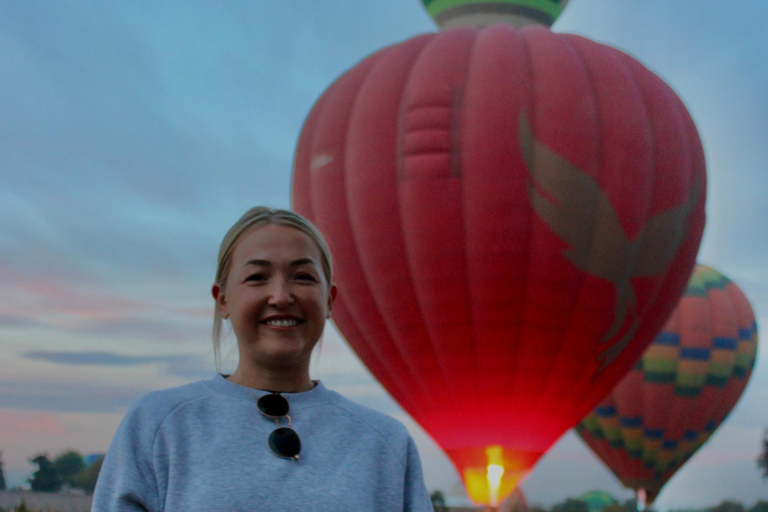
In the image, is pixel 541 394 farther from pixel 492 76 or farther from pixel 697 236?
pixel 492 76

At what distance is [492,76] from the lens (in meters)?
12.0

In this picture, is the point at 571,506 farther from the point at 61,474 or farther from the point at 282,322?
the point at 282,322

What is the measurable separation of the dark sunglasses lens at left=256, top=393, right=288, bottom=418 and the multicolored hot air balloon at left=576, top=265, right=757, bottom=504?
20195 mm

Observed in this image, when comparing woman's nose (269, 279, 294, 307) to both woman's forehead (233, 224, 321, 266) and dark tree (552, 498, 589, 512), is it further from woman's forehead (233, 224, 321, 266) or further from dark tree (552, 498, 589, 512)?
dark tree (552, 498, 589, 512)

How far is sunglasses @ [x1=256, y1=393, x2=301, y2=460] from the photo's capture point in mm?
1558

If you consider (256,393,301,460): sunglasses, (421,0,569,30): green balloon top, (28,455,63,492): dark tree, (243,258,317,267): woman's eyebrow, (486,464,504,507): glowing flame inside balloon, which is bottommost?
(256,393,301,460): sunglasses

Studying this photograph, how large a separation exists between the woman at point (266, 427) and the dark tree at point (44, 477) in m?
23.7

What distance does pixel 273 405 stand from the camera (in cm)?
161

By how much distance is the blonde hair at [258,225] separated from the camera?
1727 mm

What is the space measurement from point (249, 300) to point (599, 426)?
69.6 feet

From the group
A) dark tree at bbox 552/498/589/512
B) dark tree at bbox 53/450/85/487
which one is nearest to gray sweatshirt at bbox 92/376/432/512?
dark tree at bbox 53/450/85/487

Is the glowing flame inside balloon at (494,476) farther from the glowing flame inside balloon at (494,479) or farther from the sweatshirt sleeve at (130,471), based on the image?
the sweatshirt sleeve at (130,471)

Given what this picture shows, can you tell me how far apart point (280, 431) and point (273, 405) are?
5 cm

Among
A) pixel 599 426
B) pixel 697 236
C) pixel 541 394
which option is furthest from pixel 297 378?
pixel 599 426
